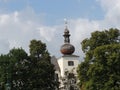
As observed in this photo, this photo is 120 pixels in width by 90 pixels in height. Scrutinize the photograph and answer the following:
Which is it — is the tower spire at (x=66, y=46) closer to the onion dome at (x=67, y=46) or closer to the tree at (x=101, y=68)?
the onion dome at (x=67, y=46)

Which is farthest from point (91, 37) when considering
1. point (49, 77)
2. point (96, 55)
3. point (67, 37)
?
point (67, 37)

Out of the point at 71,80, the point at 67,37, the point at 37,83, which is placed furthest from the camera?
the point at 67,37

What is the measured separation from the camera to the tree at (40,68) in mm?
68812

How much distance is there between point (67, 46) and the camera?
105375mm

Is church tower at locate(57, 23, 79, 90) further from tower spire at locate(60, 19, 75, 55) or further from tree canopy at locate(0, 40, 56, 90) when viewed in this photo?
tree canopy at locate(0, 40, 56, 90)

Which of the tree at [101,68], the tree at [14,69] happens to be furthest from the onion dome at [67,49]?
the tree at [101,68]

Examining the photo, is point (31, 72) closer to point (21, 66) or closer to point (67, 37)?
point (21, 66)

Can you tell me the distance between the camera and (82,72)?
Result: 59.4m

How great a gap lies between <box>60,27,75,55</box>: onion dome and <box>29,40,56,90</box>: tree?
108 ft

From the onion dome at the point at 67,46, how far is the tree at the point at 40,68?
32957 millimetres

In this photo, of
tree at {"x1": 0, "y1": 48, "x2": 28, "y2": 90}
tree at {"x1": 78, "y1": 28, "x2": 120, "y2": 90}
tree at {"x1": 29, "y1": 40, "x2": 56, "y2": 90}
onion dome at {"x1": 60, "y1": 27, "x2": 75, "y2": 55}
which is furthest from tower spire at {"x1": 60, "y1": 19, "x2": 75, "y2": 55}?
tree at {"x1": 78, "y1": 28, "x2": 120, "y2": 90}

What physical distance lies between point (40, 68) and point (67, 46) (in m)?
36.3

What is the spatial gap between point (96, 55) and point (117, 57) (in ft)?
8.06

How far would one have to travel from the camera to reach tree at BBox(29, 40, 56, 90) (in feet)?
226
